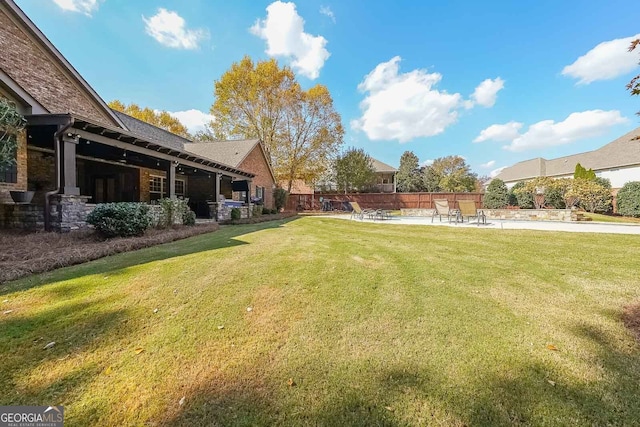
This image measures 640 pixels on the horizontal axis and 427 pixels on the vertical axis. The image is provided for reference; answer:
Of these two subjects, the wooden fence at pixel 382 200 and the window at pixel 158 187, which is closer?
the window at pixel 158 187

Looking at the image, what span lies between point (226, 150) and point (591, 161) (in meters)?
35.1

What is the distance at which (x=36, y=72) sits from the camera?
9156 mm

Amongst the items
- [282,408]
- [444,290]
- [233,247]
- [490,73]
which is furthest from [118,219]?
[490,73]

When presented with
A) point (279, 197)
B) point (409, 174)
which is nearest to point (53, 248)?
point (279, 197)

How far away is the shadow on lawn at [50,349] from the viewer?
1949 mm

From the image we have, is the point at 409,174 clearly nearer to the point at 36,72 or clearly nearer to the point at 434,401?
the point at 36,72

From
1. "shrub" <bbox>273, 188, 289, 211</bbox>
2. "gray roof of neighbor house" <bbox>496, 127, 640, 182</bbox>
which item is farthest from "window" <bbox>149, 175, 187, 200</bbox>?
"gray roof of neighbor house" <bbox>496, 127, 640, 182</bbox>

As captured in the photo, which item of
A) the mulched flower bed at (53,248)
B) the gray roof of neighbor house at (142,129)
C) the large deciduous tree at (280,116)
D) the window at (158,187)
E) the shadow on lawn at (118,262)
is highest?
the large deciduous tree at (280,116)

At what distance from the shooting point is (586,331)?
9.02 ft

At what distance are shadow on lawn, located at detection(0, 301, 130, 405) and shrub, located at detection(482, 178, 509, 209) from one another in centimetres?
2236

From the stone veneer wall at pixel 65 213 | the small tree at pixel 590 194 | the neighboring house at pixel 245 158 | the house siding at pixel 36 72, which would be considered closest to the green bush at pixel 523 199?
the small tree at pixel 590 194

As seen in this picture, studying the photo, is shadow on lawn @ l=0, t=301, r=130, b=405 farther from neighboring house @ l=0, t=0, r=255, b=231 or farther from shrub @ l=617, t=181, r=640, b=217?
shrub @ l=617, t=181, r=640, b=217

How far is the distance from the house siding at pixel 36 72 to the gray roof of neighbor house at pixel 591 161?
30179 mm

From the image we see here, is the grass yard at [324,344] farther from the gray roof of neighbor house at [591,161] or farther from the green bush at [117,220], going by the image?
the gray roof of neighbor house at [591,161]
